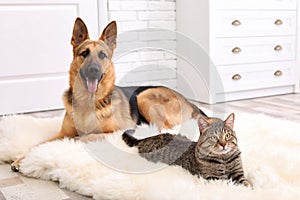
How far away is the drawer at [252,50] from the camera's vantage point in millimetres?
2883

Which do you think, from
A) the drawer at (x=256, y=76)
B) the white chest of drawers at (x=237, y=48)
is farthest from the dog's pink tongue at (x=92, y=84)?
the drawer at (x=256, y=76)

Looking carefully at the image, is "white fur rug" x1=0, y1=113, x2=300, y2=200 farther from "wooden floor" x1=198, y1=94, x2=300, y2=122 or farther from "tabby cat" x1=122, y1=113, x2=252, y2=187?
"wooden floor" x1=198, y1=94, x2=300, y2=122

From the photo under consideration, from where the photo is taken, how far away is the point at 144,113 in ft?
5.64

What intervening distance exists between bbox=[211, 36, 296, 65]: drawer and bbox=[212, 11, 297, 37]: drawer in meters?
0.05

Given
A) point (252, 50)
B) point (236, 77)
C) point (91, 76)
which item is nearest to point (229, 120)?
point (91, 76)

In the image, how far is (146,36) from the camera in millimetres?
3078

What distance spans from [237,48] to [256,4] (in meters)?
0.36

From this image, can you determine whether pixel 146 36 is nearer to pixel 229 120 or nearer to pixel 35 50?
pixel 35 50

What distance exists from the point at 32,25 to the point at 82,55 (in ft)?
4.20

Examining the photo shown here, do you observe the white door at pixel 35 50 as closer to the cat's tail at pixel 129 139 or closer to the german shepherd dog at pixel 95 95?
the german shepherd dog at pixel 95 95

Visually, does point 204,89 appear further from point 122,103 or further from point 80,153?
point 80,153

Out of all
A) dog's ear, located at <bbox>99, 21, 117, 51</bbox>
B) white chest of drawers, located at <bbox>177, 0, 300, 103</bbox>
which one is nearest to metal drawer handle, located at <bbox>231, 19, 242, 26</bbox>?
white chest of drawers, located at <bbox>177, 0, 300, 103</bbox>

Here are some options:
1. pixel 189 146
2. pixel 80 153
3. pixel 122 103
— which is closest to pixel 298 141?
pixel 189 146

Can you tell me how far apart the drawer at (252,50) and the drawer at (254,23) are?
46 millimetres
